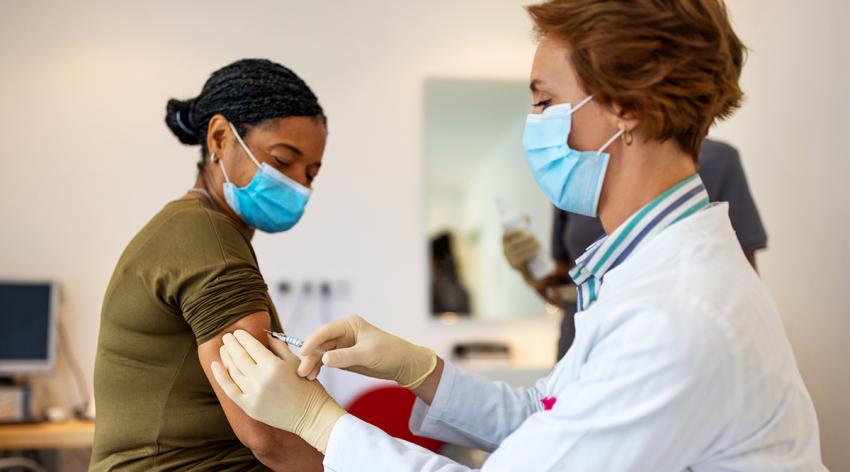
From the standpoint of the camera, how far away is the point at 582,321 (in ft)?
3.41

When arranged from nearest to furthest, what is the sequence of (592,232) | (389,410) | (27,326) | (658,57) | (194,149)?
(658,57) → (592,232) → (389,410) → (27,326) → (194,149)

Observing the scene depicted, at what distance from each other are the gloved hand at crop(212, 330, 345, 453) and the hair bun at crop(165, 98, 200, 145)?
0.51 meters

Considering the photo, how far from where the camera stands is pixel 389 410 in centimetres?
284

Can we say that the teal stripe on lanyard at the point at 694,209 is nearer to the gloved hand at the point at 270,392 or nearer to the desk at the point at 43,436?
the gloved hand at the point at 270,392

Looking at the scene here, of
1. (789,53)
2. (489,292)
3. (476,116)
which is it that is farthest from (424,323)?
(789,53)

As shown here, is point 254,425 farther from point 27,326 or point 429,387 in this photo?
point 27,326

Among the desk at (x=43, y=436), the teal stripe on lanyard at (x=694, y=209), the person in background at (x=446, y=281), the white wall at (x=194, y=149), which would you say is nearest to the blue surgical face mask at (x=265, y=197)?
the teal stripe on lanyard at (x=694, y=209)

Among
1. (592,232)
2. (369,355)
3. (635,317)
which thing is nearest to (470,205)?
(592,232)

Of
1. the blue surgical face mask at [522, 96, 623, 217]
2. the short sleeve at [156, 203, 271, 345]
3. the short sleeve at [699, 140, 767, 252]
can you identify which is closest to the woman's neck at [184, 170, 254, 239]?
the short sleeve at [156, 203, 271, 345]

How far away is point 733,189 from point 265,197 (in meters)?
1.04

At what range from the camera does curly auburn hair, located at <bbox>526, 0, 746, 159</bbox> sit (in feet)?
3.23

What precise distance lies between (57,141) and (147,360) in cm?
262

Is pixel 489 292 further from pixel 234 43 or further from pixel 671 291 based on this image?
pixel 671 291

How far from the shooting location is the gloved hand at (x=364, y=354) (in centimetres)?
113
